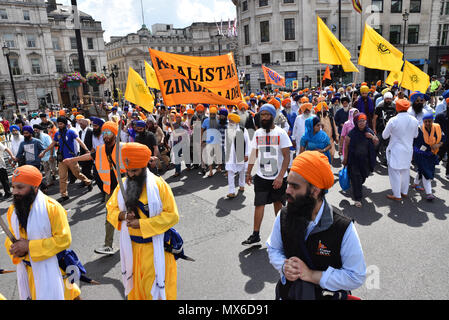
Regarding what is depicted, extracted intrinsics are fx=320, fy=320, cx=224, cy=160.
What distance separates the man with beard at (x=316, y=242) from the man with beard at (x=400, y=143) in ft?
15.8

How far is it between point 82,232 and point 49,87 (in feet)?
185

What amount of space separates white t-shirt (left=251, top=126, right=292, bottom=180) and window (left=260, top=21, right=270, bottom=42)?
1601 inches

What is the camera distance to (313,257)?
6.42 feet

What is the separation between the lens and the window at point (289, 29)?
41344mm

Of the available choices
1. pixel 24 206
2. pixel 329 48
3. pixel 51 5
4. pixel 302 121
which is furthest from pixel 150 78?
pixel 51 5

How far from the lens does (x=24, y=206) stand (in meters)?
2.72

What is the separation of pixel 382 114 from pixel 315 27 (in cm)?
3688

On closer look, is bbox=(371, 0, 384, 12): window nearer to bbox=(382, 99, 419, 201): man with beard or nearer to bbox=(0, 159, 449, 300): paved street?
bbox=(0, 159, 449, 300): paved street

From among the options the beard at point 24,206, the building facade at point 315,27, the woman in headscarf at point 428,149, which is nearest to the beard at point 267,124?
the beard at point 24,206

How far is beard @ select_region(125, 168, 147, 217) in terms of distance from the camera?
2875 mm

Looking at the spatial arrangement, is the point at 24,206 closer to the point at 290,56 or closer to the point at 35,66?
the point at 290,56

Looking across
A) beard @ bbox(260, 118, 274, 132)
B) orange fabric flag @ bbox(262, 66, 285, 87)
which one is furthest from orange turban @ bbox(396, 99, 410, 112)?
orange fabric flag @ bbox(262, 66, 285, 87)

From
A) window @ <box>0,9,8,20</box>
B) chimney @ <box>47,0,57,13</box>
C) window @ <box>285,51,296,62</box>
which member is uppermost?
chimney @ <box>47,0,57,13</box>

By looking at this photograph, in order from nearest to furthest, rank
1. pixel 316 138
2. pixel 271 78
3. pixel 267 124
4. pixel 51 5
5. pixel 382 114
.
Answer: pixel 267 124 → pixel 316 138 → pixel 382 114 → pixel 271 78 → pixel 51 5
